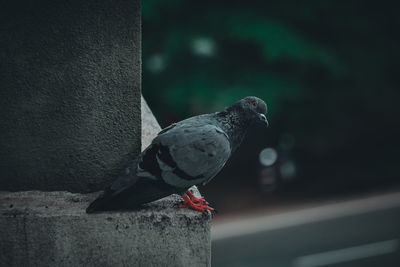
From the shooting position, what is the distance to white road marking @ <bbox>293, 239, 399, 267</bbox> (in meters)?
6.98

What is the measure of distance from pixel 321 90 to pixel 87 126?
24.1ft

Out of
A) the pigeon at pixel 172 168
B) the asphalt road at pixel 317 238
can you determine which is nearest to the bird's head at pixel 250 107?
the pigeon at pixel 172 168

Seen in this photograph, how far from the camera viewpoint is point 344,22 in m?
7.89

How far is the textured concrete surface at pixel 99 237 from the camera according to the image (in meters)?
1.60

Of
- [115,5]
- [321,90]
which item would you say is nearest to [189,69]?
[321,90]

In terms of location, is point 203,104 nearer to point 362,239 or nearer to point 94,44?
point 362,239

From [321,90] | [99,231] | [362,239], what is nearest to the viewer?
[99,231]

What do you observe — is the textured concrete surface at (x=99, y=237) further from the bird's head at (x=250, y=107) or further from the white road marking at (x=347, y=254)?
the white road marking at (x=347, y=254)

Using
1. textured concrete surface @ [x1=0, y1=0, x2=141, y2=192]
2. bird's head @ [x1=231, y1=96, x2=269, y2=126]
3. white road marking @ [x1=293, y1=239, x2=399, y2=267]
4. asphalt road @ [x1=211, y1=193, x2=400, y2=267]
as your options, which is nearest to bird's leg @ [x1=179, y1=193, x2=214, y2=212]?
textured concrete surface @ [x1=0, y1=0, x2=141, y2=192]

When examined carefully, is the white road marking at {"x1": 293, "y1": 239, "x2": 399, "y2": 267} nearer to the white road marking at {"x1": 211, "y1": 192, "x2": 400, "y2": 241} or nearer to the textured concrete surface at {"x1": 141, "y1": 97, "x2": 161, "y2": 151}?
the white road marking at {"x1": 211, "y1": 192, "x2": 400, "y2": 241}

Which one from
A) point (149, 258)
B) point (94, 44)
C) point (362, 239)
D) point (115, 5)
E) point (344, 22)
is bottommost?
point (362, 239)

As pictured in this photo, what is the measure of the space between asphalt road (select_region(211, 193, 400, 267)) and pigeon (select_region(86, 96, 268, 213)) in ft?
→ 17.1

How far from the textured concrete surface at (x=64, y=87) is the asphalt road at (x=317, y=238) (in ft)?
17.5

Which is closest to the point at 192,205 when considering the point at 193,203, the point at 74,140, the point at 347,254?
the point at 193,203
